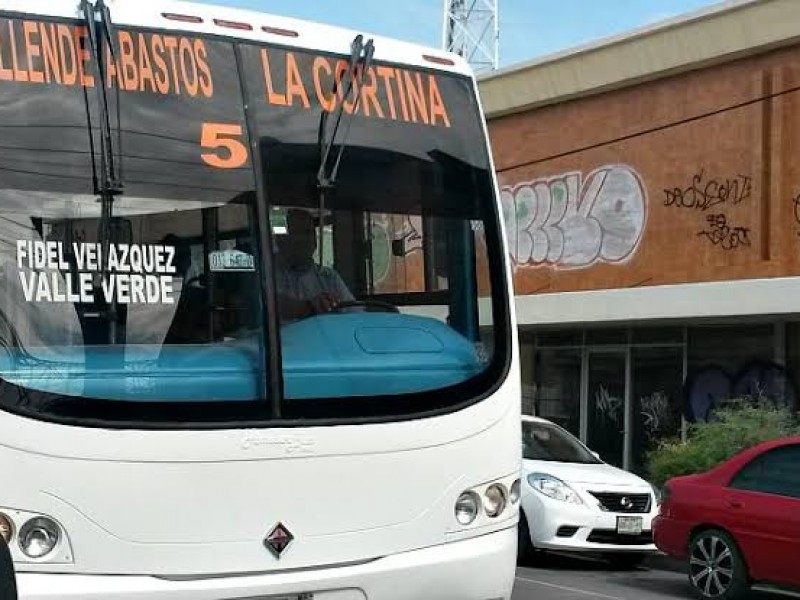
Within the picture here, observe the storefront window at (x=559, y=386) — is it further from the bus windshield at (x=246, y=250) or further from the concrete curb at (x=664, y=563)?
the bus windshield at (x=246, y=250)

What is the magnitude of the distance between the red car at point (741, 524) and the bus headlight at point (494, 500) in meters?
5.09

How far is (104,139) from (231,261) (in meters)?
0.66

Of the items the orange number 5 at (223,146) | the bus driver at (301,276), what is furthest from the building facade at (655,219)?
the orange number 5 at (223,146)

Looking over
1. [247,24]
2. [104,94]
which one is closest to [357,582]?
[104,94]

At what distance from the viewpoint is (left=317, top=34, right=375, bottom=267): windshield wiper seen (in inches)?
190

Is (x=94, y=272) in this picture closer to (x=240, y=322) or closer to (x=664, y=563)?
(x=240, y=322)

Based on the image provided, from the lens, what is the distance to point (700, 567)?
Result: 33.2 feet

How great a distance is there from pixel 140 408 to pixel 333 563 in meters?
0.95

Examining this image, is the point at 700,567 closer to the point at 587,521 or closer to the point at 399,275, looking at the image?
the point at 587,521

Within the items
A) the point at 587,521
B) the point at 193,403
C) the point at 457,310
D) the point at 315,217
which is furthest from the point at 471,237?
the point at 587,521

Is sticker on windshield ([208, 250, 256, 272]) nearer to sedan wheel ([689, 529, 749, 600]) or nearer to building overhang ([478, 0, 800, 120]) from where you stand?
sedan wheel ([689, 529, 749, 600])

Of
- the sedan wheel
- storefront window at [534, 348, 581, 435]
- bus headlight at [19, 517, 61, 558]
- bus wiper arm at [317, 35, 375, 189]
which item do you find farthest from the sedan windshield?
bus headlight at [19, 517, 61, 558]

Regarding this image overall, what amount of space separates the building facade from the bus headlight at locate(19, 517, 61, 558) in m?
12.9

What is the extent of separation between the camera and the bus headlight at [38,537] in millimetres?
3969
